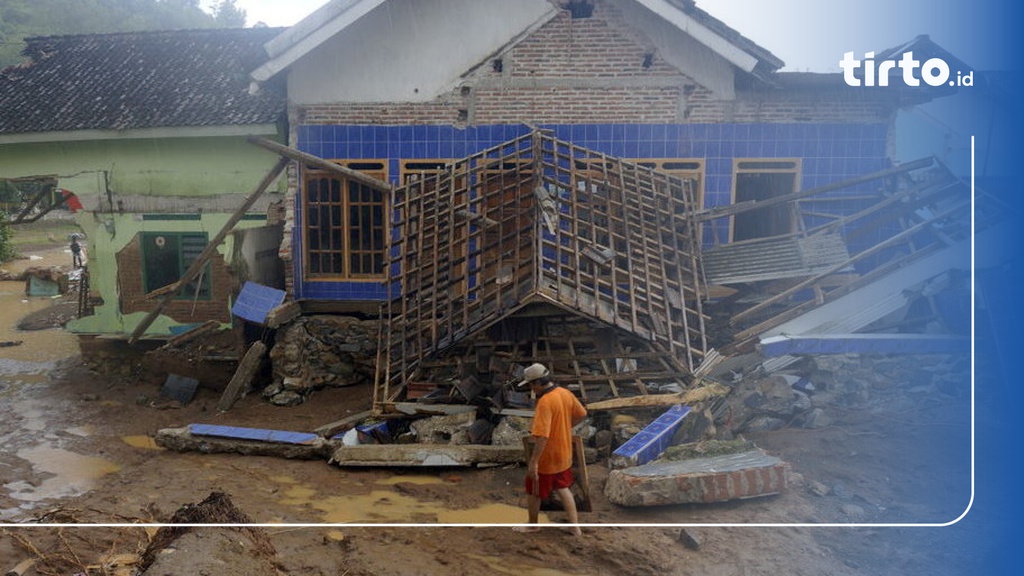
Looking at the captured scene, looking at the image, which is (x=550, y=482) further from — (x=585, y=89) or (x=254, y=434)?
(x=585, y=89)

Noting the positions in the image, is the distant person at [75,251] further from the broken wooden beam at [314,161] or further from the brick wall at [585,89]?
the brick wall at [585,89]

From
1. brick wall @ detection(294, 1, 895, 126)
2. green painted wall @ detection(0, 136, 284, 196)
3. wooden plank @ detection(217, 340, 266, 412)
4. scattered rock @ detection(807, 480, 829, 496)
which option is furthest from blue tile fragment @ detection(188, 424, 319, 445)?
scattered rock @ detection(807, 480, 829, 496)

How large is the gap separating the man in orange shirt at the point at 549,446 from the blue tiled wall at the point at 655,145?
11.6 ft

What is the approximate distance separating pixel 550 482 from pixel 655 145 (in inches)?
159

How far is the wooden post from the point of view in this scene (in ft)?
23.7

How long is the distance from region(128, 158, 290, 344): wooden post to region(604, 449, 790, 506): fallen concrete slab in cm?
462

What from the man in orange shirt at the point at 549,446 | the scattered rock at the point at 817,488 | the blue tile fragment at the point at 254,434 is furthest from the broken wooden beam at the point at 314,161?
the scattered rock at the point at 817,488

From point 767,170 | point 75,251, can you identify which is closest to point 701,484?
point 767,170

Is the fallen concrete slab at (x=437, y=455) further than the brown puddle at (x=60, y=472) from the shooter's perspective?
Yes

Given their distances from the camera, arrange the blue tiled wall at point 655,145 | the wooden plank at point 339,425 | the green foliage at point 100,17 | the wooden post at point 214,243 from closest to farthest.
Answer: the green foliage at point 100,17
the wooden plank at point 339,425
the blue tiled wall at point 655,145
the wooden post at point 214,243

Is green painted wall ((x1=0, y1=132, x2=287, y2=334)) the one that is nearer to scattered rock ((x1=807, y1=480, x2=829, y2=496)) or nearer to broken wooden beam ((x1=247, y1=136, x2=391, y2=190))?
broken wooden beam ((x1=247, y1=136, x2=391, y2=190))

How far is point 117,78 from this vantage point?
26.0 ft

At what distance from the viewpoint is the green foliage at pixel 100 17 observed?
203 inches

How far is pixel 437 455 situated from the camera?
5.07 metres
